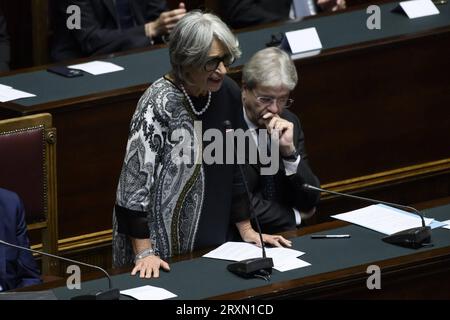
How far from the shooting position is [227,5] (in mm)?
6402

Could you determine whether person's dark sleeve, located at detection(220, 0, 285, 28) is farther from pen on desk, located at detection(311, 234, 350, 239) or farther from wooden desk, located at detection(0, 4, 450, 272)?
pen on desk, located at detection(311, 234, 350, 239)

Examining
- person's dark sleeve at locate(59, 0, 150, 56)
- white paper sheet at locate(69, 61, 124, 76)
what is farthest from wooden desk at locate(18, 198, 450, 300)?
person's dark sleeve at locate(59, 0, 150, 56)

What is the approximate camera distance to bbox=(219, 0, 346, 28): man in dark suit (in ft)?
→ 20.8

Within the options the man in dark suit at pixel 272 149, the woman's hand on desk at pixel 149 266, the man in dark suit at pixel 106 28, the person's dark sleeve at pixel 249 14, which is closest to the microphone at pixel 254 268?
the woman's hand on desk at pixel 149 266

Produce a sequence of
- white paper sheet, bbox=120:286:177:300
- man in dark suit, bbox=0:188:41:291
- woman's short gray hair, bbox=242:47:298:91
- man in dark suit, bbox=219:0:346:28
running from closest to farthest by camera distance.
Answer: white paper sheet, bbox=120:286:177:300 < man in dark suit, bbox=0:188:41:291 < woman's short gray hair, bbox=242:47:298:91 < man in dark suit, bbox=219:0:346:28

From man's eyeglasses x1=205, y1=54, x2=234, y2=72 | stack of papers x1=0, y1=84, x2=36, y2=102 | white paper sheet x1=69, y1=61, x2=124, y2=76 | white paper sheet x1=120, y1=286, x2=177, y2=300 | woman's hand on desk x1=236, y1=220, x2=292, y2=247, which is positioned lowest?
white paper sheet x1=120, y1=286, x2=177, y2=300

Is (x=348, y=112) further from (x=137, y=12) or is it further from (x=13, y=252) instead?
(x=13, y=252)

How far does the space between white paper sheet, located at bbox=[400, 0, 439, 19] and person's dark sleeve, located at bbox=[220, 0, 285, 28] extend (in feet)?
2.12

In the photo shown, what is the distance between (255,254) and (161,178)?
0.36m

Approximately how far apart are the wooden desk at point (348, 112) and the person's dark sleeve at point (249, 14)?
1.34 ft

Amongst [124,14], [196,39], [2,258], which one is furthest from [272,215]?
[124,14]

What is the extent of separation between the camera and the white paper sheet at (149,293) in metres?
3.53

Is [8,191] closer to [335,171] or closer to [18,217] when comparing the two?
[18,217]

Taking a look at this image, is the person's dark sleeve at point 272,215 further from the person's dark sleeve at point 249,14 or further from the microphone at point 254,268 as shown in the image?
the person's dark sleeve at point 249,14
